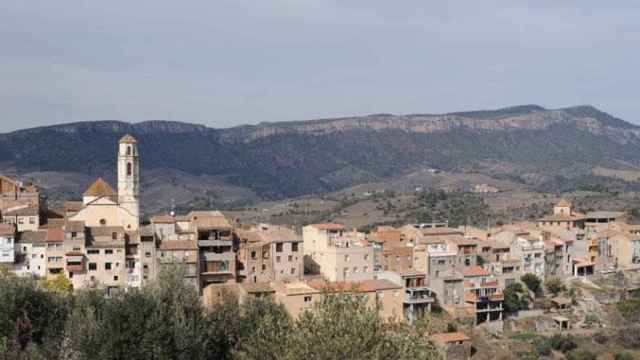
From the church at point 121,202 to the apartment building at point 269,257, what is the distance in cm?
742

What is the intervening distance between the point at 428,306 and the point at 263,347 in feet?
106

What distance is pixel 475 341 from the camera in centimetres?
6012

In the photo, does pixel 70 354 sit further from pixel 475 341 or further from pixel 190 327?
pixel 475 341

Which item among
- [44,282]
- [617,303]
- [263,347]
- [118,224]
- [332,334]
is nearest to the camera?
[332,334]

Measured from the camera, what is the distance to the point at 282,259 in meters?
61.0

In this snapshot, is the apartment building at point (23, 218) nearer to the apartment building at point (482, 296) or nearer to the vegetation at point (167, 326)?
the vegetation at point (167, 326)

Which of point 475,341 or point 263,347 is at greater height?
point 263,347

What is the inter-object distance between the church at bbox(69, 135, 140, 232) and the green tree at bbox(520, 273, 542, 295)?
31560mm

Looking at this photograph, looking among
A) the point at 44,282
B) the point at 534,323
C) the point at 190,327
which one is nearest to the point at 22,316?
the point at 190,327

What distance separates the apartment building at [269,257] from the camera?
5991 cm

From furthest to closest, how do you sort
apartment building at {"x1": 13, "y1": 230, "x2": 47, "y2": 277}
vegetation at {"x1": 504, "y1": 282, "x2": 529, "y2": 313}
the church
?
vegetation at {"x1": 504, "y1": 282, "x2": 529, "y2": 313} < the church < apartment building at {"x1": 13, "y1": 230, "x2": 47, "y2": 277}

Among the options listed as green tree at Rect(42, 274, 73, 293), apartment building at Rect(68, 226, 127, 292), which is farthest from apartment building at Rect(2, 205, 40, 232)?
green tree at Rect(42, 274, 73, 293)

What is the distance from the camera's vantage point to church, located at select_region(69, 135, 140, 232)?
59000 mm

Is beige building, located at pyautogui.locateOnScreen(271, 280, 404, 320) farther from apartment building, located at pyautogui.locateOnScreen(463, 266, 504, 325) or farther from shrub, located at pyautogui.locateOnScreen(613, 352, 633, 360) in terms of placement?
shrub, located at pyautogui.locateOnScreen(613, 352, 633, 360)
